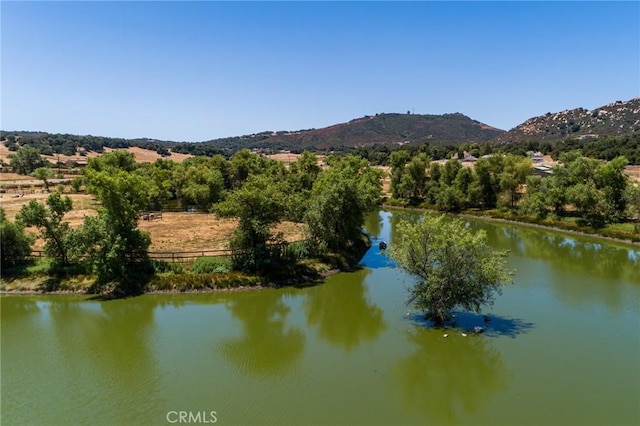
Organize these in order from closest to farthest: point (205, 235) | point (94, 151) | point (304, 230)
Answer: point (304, 230)
point (205, 235)
point (94, 151)


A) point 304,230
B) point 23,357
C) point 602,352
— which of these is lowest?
point 23,357

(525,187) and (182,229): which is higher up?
(525,187)

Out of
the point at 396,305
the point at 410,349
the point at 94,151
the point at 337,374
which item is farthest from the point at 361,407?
the point at 94,151

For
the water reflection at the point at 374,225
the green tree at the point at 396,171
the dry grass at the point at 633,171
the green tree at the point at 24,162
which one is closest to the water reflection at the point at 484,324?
the water reflection at the point at 374,225

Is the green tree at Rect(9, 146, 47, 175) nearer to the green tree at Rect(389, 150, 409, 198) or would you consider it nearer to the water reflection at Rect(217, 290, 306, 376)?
the green tree at Rect(389, 150, 409, 198)

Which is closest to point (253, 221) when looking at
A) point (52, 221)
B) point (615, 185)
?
point (52, 221)

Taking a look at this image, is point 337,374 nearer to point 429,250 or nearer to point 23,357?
point 429,250

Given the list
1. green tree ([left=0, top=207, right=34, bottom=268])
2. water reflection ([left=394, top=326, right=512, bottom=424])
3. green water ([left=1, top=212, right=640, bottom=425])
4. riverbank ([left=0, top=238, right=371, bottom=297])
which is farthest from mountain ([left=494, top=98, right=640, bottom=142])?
green tree ([left=0, top=207, right=34, bottom=268])

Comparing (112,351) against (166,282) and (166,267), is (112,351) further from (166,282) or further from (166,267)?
(166,267)

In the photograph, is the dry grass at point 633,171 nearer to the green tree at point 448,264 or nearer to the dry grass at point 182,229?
the dry grass at point 182,229
